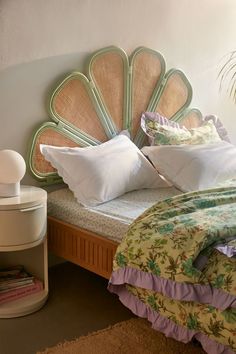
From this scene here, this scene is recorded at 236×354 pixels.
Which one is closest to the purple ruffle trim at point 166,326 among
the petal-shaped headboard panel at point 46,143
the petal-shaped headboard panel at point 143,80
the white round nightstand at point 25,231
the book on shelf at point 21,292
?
the white round nightstand at point 25,231

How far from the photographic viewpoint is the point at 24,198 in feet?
8.13

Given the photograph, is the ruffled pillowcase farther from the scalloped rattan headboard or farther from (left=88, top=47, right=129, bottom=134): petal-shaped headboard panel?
(left=88, top=47, right=129, bottom=134): petal-shaped headboard panel

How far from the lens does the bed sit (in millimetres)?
1921

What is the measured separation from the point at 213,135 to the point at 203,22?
0.90m

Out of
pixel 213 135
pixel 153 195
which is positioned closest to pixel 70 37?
pixel 153 195

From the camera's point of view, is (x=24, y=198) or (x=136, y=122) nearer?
(x=24, y=198)

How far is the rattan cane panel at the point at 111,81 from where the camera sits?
3107 millimetres

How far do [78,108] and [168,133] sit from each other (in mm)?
648

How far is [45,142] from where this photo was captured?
2.91 m

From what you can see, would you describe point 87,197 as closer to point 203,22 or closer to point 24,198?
point 24,198

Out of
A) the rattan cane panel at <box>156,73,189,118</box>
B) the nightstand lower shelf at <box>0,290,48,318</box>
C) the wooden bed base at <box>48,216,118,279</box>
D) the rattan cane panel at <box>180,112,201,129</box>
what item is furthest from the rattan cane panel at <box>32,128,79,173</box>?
the rattan cane panel at <box>180,112,201,129</box>

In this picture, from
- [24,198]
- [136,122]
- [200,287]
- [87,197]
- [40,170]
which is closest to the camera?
[200,287]

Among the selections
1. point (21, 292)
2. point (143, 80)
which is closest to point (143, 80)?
point (143, 80)

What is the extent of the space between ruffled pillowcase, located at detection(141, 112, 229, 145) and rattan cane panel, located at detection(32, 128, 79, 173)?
63 centimetres
